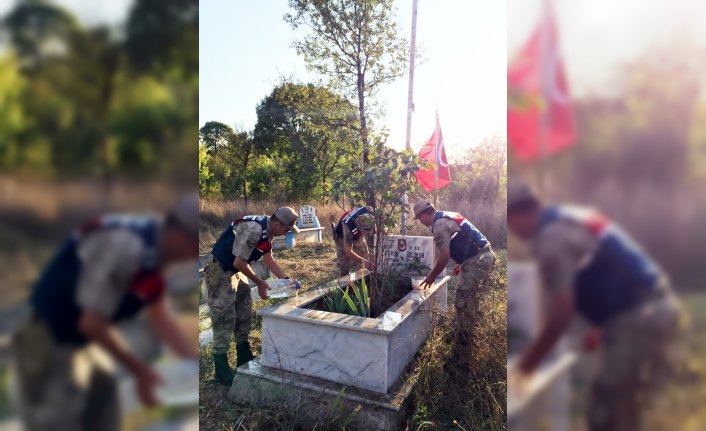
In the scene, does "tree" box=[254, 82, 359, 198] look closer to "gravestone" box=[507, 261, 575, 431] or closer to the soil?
the soil

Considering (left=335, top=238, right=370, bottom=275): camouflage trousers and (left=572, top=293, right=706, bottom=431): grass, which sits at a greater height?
(left=572, top=293, right=706, bottom=431): grass

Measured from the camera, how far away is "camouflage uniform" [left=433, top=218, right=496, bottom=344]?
16.1ft

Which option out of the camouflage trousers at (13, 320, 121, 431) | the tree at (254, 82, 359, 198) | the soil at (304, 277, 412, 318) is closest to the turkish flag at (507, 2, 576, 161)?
the camouflage trousers at (13, 320, 121, 431)

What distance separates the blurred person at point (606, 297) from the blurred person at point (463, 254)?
4.06 metres

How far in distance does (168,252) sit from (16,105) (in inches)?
16.2

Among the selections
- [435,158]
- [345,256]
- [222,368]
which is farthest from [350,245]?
[435,158]

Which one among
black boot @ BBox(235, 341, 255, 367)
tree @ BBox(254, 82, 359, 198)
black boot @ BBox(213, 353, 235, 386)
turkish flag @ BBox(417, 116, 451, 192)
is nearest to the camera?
black boot @ BBox(213, 353, 235, 386)

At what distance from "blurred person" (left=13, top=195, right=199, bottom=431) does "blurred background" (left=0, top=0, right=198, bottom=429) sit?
0.03 metres

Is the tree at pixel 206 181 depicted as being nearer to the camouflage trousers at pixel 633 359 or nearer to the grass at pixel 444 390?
the grass at pixel 444 390

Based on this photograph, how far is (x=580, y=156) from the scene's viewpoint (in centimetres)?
82

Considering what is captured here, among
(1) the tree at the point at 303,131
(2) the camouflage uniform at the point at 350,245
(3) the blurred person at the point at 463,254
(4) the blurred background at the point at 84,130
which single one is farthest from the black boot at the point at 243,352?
(1) the tree at the point at 303,131

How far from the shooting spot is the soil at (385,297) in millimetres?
4377

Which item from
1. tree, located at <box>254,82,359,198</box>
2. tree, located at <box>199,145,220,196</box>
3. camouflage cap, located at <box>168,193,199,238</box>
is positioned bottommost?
camouflage cap, located at <box>168,193,199,238</box>

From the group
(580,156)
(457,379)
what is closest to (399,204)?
(457,379)
